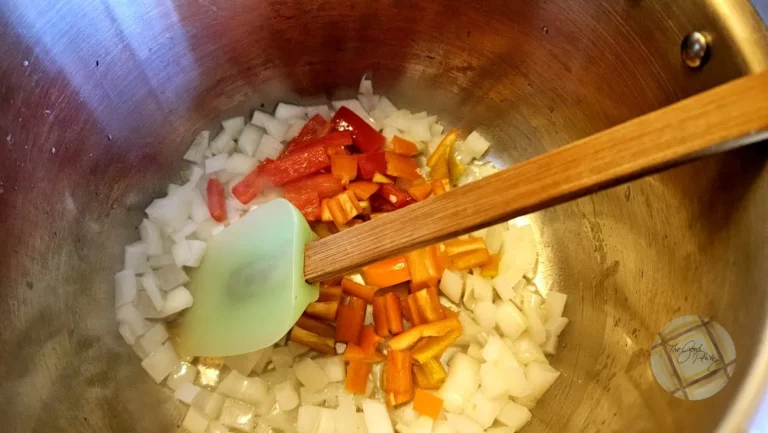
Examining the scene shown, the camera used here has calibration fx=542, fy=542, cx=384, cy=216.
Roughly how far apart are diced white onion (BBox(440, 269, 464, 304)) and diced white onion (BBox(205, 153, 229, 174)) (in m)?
0.76

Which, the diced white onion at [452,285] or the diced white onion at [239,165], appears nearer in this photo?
the diced white onion at [452,285]

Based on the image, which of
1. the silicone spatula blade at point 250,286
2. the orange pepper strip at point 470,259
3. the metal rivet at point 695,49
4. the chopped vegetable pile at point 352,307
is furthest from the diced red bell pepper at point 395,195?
the metal rivet at point 695,49

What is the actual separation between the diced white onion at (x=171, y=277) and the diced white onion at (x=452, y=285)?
733 mm

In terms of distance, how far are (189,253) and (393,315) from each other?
0.60m

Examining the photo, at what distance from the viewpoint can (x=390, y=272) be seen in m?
1.52

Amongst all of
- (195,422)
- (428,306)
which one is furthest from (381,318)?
(195,422)

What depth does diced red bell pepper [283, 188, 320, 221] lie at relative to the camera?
61.8 inches

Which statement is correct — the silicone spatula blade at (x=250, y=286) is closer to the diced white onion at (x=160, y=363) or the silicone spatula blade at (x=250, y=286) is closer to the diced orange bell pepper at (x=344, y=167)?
the diced white onion at (x=160, y=363)

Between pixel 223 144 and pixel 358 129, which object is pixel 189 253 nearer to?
pixel 223 144

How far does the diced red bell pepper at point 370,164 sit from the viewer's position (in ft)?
5.29

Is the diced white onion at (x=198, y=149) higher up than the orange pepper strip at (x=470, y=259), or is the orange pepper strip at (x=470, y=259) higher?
the diced white onion at (x=198, y=149)

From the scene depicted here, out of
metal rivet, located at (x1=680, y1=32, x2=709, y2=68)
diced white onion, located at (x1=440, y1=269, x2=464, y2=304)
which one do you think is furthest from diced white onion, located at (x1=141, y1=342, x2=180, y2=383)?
metal rivet, located at (x1=680, y1=32, x2=709, y2=68)

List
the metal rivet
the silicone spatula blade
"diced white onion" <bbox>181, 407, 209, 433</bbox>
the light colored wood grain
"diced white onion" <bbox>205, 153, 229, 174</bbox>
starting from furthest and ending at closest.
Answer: "diced white onion" <bbox>205, 153, 229, 174</bbox> → "diced white onion" <bbox>181, 407, 209, 433</bbox> → the silicone spatula blade → the metal rivet → the light colored wood grain

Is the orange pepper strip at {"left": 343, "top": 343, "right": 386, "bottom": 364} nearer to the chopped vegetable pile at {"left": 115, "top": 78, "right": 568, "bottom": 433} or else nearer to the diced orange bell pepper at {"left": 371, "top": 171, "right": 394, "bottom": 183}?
the chopped vegetable pile at {"left": 115, "top": 78, "right": 568, "bottom": 433}
